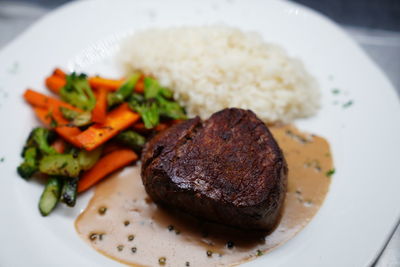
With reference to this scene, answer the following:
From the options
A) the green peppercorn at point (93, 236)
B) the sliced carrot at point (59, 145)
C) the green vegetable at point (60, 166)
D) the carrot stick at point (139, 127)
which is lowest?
the green peppercorn at point (93, 236)

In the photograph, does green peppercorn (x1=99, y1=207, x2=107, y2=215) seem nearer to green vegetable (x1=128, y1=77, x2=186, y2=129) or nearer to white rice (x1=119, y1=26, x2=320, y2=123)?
green vegetable (x1=128, y1=77, x2=186, y2=129)

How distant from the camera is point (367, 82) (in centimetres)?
471

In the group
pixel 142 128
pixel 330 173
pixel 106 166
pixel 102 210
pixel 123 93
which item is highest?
pixel 123 93

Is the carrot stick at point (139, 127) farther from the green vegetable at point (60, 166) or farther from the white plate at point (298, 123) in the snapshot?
the white plate at point (298, 123)

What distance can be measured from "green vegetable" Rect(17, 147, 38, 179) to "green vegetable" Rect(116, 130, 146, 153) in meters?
0.79

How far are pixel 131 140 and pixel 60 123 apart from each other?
73 centimetres

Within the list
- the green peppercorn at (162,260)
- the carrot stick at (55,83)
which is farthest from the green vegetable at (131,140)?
→ the green peppercorn at (162,260)

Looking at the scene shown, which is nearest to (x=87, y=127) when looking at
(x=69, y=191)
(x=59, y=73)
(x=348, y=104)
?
(x=69, y=191)

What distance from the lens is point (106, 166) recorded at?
13.7 feet

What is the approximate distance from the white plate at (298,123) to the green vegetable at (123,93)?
590 mm

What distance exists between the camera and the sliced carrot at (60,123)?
4.09m

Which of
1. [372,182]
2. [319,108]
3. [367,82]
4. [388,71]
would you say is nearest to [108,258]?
[372,182]

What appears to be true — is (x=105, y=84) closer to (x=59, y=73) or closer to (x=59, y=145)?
(x=59, y=73)

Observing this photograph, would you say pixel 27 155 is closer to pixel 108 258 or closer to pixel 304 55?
pixel 108 258
